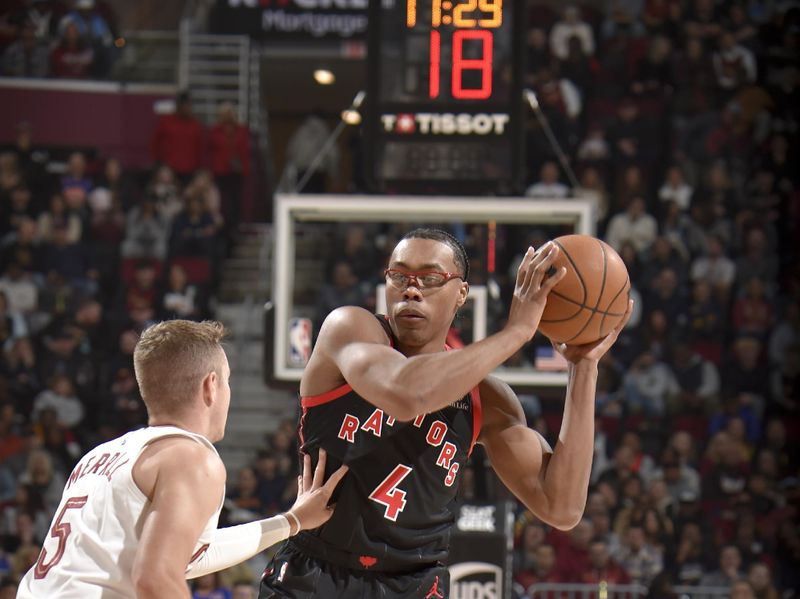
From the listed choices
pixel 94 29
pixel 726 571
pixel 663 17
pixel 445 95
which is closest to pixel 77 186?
pixel 94 29

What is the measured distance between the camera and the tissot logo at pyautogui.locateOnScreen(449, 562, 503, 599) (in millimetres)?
8219

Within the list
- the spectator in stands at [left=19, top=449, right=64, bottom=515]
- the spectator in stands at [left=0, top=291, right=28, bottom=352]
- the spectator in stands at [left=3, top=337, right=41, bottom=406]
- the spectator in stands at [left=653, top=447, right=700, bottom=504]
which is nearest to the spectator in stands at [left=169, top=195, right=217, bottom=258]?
the spectator in stands at [left=0, top=291, right=28, bottom=352]

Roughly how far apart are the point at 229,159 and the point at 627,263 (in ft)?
15.6

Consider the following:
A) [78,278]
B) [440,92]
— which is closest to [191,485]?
[440,92]

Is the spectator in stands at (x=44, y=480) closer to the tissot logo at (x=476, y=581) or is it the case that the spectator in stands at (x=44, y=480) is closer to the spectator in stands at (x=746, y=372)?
the tissot logo at (x=476, y=581)

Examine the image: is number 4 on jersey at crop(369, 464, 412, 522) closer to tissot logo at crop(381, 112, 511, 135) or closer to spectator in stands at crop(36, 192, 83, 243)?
tissot logo at crop(381, 112, 511, 135)

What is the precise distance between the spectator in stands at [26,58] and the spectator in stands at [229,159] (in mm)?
2853

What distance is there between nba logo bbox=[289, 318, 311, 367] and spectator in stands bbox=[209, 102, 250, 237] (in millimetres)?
6302

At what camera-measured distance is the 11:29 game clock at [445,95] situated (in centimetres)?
770

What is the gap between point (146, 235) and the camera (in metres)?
13.9

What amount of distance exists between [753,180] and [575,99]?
220 cm

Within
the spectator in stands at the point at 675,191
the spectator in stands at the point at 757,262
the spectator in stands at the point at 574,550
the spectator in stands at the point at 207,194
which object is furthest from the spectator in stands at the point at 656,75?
the spectator in stands at the point at 574,550

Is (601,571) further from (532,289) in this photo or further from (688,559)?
(532,289)

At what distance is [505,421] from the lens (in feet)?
14.4
